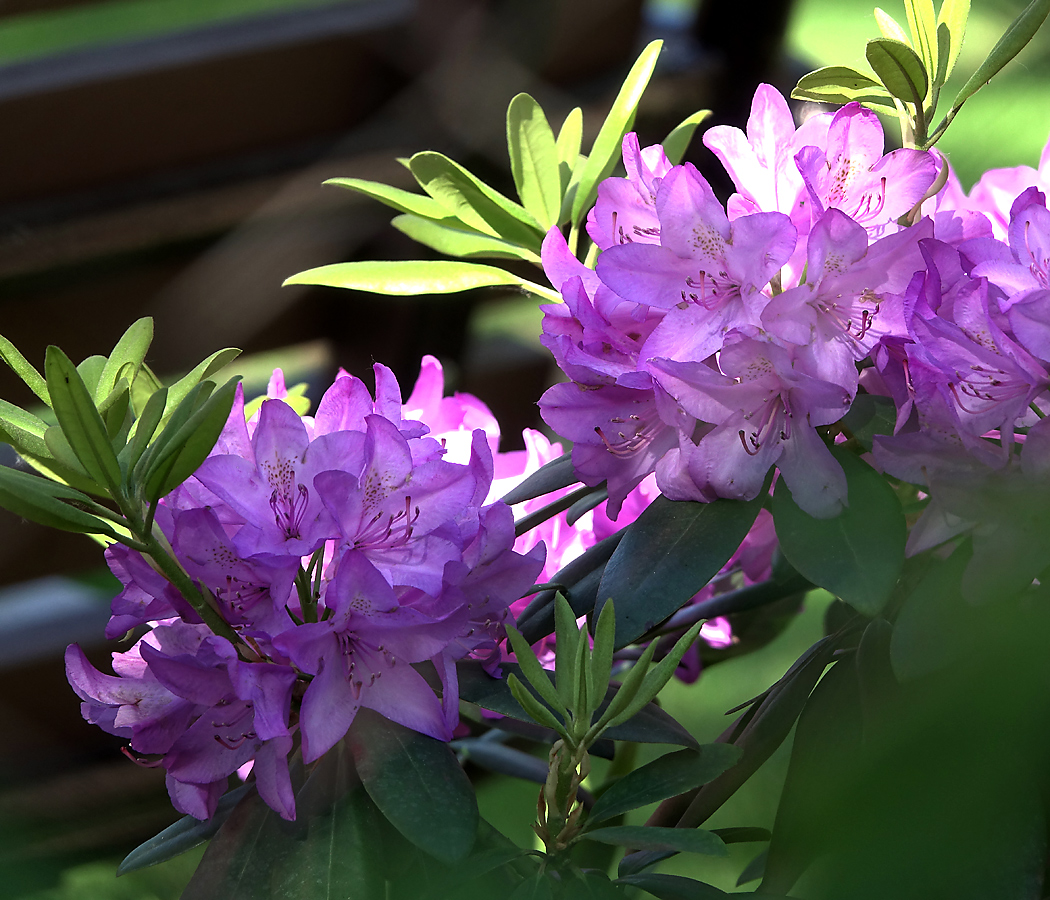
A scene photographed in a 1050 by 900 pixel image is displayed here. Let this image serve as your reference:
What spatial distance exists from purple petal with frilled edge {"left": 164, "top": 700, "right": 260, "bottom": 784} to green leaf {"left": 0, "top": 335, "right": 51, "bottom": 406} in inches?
4.9

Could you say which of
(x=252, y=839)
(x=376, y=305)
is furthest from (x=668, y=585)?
(x=376, y=305)

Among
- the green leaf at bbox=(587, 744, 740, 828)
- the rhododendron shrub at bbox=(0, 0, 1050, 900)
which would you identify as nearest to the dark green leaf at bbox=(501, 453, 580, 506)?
the rhododendron shrub at bbox=(0, 0, 1050, 900)

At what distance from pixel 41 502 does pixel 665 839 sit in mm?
218

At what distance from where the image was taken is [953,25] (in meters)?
0.43

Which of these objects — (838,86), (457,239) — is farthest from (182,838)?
(838,86)

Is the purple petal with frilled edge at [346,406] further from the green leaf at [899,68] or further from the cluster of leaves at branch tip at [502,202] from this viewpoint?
the green leaf at [899,68]

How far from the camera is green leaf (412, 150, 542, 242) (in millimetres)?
482

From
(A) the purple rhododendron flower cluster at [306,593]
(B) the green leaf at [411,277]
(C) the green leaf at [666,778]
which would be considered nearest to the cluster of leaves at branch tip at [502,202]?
(B) the green leaf at [411,277]

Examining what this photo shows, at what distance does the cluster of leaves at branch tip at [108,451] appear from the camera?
1.02 ft

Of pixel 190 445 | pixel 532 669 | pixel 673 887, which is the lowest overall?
pixel 673 887

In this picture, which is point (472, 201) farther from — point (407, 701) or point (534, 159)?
point (407, 701)

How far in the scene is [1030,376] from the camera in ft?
1.12

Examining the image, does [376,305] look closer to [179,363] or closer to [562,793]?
[179,363]

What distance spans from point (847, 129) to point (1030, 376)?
0.39 feet
